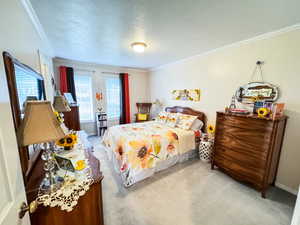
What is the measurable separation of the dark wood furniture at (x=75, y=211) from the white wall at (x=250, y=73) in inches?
107

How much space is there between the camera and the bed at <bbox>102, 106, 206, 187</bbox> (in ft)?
6.91

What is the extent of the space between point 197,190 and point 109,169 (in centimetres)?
165

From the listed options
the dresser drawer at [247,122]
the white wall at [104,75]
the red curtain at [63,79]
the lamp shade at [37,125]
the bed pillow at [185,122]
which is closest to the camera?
the lamp shade at [37,125]

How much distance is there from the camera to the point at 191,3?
140 cm

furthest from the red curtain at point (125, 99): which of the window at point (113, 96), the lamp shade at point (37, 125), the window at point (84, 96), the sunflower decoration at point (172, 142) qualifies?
the lamp shade at point (37, 125)

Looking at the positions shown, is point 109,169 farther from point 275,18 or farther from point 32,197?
point 275,18

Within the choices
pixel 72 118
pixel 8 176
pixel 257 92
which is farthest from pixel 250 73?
pixel 72 118

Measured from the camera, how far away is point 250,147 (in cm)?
197

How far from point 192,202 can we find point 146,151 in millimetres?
979

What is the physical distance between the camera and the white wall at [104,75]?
12.8 feet

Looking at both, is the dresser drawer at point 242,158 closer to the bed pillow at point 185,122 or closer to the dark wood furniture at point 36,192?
the bed pillow at point 185,122

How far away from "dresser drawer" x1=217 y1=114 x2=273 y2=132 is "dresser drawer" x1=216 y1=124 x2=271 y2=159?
53 mm

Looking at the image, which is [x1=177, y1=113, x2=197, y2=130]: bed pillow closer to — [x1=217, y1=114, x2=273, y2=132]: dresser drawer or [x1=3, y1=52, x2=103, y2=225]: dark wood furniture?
[x1=217, y1=114, x2=273, y2=132]: dresser drawer

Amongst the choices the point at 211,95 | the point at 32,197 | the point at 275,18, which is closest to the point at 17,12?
the point at 32,197
